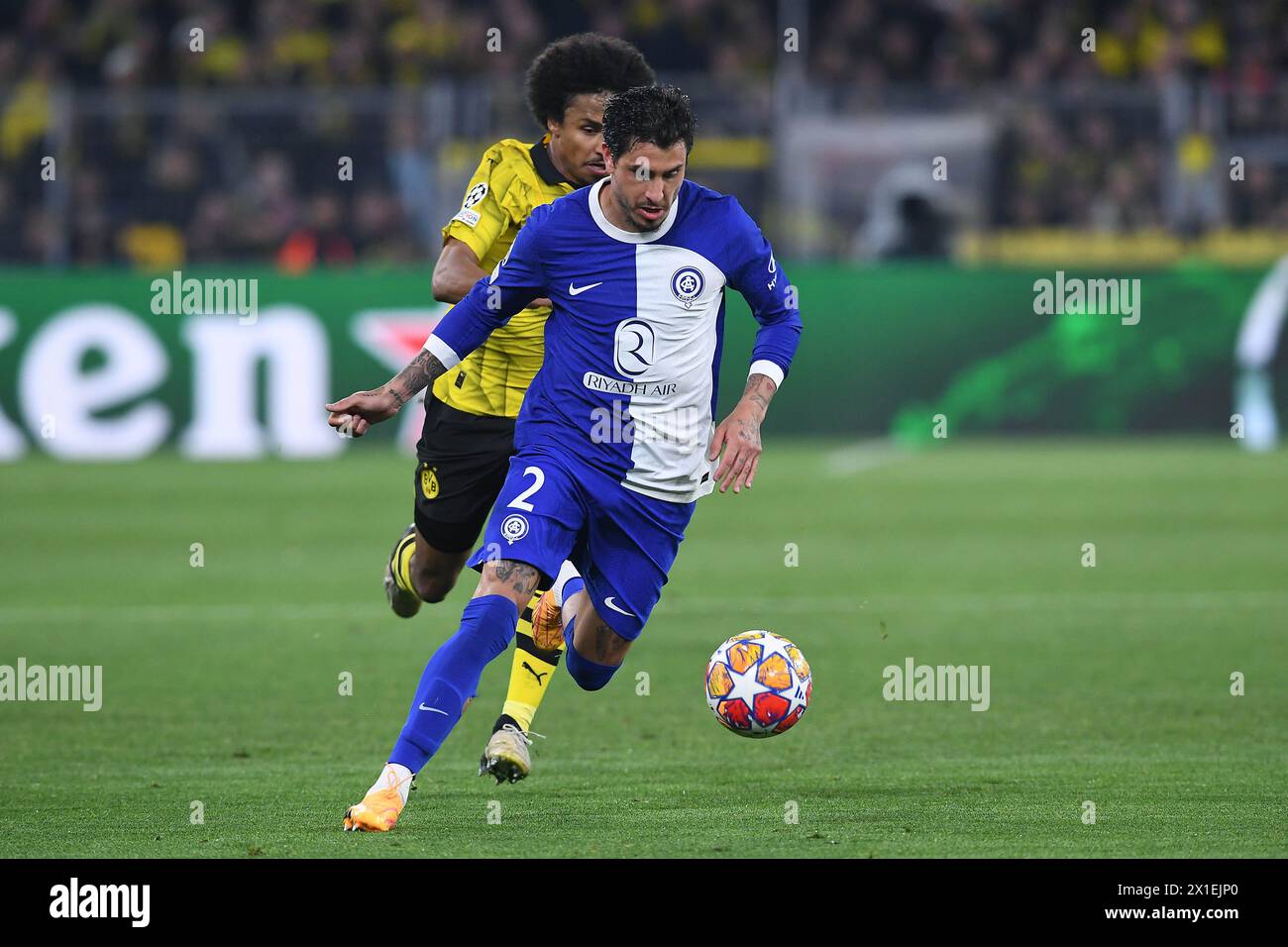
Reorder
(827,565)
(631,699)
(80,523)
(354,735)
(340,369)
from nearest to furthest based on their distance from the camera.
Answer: (354,735)
(631,699)
(827,565)
(80,523)
(340,369)

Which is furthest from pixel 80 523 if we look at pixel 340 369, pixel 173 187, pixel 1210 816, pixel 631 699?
pixel 1210 816

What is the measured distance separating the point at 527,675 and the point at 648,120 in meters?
2.15

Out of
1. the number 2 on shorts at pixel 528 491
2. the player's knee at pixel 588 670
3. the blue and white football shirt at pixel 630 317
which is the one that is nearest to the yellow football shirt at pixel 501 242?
the blue and white football shirt at pixel 630 317

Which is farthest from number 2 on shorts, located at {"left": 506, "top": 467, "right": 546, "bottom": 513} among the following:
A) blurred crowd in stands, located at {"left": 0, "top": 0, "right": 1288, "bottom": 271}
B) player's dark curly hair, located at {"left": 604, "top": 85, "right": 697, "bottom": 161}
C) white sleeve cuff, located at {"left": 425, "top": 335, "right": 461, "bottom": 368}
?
blurred crowd in stands, located at {"left": 0, "top": 0, "right": 1288, "bottom": 271}

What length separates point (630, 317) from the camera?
6.31 metres

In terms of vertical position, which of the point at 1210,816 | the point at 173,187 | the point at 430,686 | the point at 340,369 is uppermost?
the point at 173,187

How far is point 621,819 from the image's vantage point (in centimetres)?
593

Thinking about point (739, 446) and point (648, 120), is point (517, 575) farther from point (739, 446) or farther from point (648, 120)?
point (648, 120)

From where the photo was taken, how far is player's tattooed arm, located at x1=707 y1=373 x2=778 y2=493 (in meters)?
5.99

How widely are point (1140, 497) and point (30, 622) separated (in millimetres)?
8804

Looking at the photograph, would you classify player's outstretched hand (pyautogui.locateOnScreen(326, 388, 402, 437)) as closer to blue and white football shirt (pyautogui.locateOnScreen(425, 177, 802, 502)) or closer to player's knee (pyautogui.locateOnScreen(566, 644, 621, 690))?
blue and white football shirt (pyautogui.locateOnScreen(425, 177, 802, 502))

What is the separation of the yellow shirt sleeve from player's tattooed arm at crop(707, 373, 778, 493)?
4.42ft

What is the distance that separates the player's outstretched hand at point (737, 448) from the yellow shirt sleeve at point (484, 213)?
4.54 ft

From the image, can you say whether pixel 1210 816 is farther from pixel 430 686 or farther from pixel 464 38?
pixel 464 38
